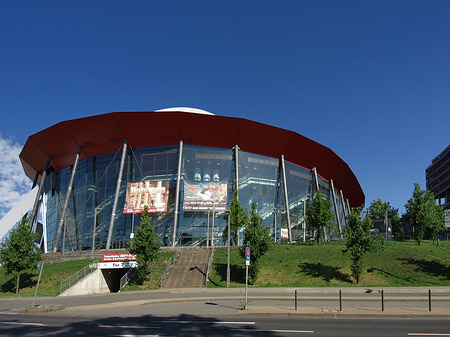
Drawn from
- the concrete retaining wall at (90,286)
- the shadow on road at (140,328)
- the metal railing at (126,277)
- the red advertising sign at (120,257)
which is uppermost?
the red advertising sign at (120,257)

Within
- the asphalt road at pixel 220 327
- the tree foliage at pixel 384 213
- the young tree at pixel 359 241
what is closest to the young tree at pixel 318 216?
the young tree at pixel 359 241

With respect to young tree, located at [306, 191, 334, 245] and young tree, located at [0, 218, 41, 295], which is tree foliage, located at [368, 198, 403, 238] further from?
young tree, located at [0, 218, 41, 295]

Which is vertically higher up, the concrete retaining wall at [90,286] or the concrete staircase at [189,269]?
the concrete staircase at [189,269]

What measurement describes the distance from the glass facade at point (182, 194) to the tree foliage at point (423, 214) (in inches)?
577

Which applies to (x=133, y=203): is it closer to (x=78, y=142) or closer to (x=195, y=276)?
(x=78, y=142)

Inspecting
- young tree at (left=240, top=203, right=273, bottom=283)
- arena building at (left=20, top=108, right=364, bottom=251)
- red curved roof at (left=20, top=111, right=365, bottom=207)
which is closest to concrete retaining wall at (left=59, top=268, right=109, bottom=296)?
arena building at (left=20, top=108, right=364, bottom=251)

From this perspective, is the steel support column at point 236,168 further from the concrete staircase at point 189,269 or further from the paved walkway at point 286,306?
the paved walkway at point 286,306

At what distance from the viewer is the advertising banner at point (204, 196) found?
50.2 m

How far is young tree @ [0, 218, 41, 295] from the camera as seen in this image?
112ft

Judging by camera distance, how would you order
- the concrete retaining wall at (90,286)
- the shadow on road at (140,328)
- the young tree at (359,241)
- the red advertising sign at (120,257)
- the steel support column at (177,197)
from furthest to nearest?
the steel support column at (177,197) → the red advertising sign at (120,257) → the concrete retaining wall at (90,286) → the young tree at (359,241) → the shadow on road at (140,328)

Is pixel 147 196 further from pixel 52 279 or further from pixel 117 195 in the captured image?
pixel 52 279

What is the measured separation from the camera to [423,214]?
4691 centimetres

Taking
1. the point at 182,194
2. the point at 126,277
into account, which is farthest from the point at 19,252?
the point at 182,194

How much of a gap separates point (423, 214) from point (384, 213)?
171ft
